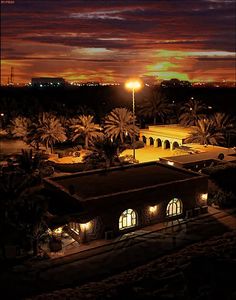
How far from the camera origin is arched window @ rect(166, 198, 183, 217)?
81.6 feet

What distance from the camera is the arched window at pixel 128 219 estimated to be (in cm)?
2297

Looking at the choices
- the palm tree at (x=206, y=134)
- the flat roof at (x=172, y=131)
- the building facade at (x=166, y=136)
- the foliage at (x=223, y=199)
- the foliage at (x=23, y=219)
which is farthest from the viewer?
the flat roof at (x=172, y=131)

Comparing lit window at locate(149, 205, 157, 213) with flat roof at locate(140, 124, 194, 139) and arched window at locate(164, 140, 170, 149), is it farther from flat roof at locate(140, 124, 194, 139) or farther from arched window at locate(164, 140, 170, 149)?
arched window at locate(164, 140, 170, 149)

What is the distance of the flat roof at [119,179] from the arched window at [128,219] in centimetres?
152

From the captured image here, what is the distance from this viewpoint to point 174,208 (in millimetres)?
25172

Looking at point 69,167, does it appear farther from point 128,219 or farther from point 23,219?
point 23,219

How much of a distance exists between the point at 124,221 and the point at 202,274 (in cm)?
670

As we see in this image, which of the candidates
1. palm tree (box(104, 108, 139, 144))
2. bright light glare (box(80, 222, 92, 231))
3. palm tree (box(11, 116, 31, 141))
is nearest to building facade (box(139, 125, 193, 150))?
palm tree (box(104, 108, 139, 144))

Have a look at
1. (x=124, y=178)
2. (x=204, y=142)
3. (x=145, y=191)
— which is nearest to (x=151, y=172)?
(x=124, y=178)

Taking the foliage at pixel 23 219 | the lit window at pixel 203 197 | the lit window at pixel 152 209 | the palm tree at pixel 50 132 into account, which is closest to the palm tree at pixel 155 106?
the palm tree at pixel 50 132

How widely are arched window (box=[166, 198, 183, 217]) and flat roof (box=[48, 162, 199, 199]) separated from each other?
1351 millimetres

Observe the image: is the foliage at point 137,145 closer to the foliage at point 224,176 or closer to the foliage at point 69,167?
the foliage at point 69,167

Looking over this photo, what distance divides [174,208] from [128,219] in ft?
11.3

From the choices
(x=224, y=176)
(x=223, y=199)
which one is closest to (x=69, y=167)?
(x=224, y=176)
